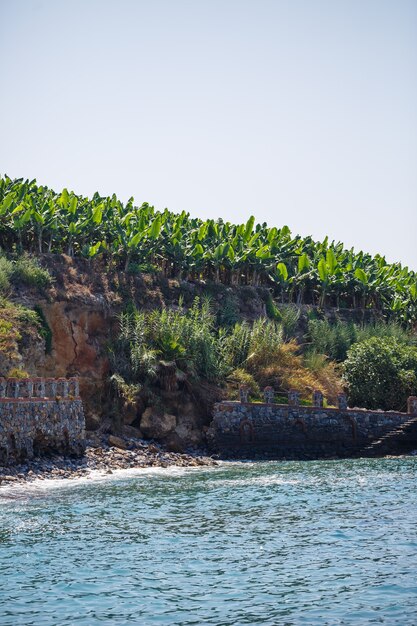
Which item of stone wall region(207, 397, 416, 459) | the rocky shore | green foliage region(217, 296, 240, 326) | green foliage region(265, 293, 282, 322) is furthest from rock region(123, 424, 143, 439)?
green foliage region(265, 293, 282, 322)

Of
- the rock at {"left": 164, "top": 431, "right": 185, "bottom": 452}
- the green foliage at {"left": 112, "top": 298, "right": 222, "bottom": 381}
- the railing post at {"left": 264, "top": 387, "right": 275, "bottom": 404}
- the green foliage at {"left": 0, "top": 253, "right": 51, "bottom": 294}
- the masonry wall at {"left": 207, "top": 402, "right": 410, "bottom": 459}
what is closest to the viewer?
the rock at {"left": 164, "top": 431, "right": 185, "bottom": 452}

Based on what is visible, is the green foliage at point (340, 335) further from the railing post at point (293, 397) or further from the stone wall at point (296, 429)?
the stone wall at point (296, 429)

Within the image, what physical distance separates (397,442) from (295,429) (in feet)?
17.7

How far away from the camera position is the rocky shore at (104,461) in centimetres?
4309

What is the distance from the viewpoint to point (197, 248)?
222 ft

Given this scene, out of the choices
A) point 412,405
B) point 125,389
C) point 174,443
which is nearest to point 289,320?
point 412,405

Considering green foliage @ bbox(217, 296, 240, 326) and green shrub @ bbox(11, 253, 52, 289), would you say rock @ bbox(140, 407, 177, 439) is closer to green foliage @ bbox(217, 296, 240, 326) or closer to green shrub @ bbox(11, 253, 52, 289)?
green shrub @ bbox(11, 253, 52, 289)

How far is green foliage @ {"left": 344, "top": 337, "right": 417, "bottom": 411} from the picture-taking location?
59.2 metres

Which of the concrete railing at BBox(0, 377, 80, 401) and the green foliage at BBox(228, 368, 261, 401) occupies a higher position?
the green foliage at BBox(228, 368, 261, 401)

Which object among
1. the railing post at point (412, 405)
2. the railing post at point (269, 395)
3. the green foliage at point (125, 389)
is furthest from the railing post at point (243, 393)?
the railing post at point (412, 405)

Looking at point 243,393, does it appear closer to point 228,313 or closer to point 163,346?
point 163,346

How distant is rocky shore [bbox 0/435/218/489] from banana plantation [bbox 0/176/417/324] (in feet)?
49.4

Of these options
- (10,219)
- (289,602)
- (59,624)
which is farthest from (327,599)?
(10,219)

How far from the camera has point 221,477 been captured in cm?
4491
